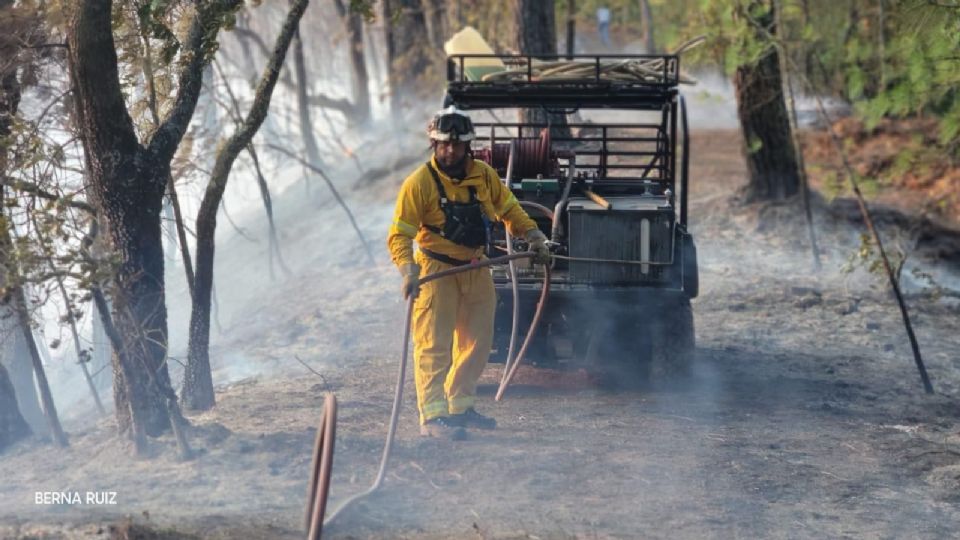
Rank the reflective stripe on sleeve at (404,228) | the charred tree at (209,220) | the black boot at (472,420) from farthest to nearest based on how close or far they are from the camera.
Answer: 1. the charred tree at (209,220)
2. the black boot at (472,420)
3. the reflective stripe on sleeve at (404,228)

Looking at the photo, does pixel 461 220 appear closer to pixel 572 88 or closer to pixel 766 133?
pixel 572 88

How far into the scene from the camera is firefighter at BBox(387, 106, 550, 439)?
726 centimetres

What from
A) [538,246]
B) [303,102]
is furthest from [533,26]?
[538,246]

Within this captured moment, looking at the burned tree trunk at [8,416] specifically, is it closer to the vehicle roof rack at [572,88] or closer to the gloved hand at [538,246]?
the vehicle roof rack at [572,88]

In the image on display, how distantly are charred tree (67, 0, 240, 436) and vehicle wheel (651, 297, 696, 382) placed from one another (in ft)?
12.0

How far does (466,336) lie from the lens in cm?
771

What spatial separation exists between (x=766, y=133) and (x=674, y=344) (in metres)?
7.59

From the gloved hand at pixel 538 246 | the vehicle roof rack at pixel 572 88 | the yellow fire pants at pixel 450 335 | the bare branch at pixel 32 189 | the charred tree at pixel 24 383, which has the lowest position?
the charred tree at pixel 24 383

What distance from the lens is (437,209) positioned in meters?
7.40

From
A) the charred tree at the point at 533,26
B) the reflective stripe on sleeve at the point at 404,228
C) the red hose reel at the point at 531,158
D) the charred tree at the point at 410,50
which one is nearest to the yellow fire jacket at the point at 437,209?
the reflective stripe on sleeve at the point at 404,228

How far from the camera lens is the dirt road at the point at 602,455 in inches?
246

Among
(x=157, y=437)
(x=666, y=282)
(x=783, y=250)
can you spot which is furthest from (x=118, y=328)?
(x=783, y=250)

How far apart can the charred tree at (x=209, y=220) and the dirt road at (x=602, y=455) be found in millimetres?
284

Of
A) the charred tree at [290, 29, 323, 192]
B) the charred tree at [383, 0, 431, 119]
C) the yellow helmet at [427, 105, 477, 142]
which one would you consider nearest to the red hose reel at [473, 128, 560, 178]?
the yellow helmet at [427, 105, 477, 142]
